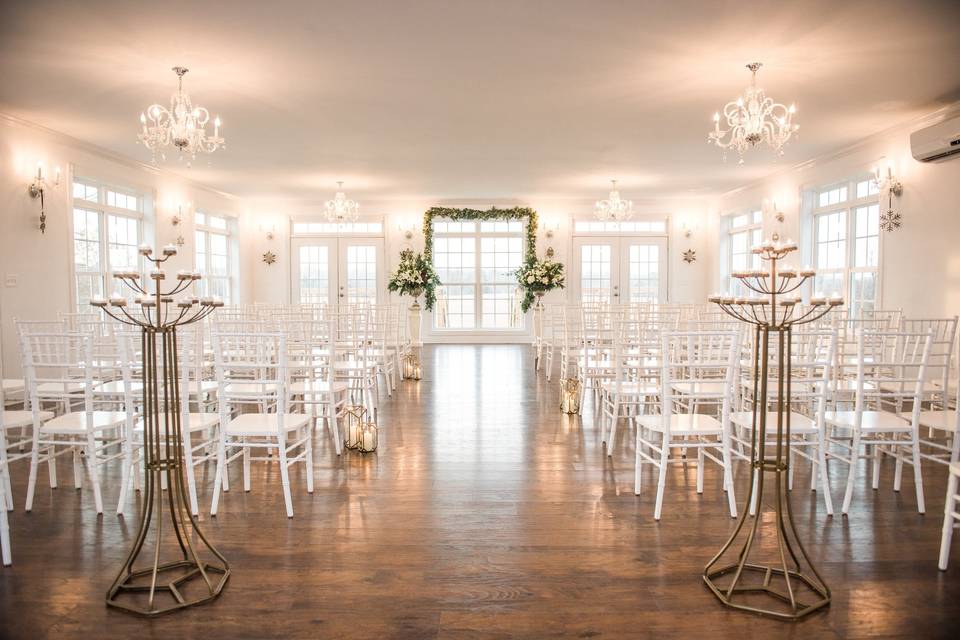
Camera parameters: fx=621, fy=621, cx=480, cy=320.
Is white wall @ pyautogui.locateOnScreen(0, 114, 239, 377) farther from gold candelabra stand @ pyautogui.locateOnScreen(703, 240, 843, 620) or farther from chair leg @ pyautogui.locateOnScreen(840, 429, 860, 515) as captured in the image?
chair leg @ pyautogui.locateOnScreen(840, 429, 860, 515)

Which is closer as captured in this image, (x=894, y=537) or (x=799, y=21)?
(x=894, y=537)

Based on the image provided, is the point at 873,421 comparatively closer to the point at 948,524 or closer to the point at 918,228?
the point at 948,524

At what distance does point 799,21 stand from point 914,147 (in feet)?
11.3

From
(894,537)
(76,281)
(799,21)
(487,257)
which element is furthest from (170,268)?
(894,537)

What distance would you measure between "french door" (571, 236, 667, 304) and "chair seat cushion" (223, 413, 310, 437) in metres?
10.5

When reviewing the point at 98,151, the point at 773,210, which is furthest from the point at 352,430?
the point at 773,210

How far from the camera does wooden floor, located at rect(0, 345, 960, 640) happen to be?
7.77ft

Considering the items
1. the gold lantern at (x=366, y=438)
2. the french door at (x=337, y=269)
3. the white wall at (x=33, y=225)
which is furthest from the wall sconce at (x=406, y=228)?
the gold lantern at (x=366, y=438)

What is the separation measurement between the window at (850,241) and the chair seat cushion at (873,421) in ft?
16.1

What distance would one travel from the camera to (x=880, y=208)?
25.2ft

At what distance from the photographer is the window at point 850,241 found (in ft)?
A: 26.8

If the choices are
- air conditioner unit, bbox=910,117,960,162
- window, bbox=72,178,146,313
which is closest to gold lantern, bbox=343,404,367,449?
window, bbox=72,178,146,313

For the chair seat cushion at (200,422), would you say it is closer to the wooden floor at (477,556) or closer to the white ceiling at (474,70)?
the wooden floor at (477,556)

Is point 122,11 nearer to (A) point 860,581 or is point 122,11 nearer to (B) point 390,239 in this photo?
(A) point 860,581
